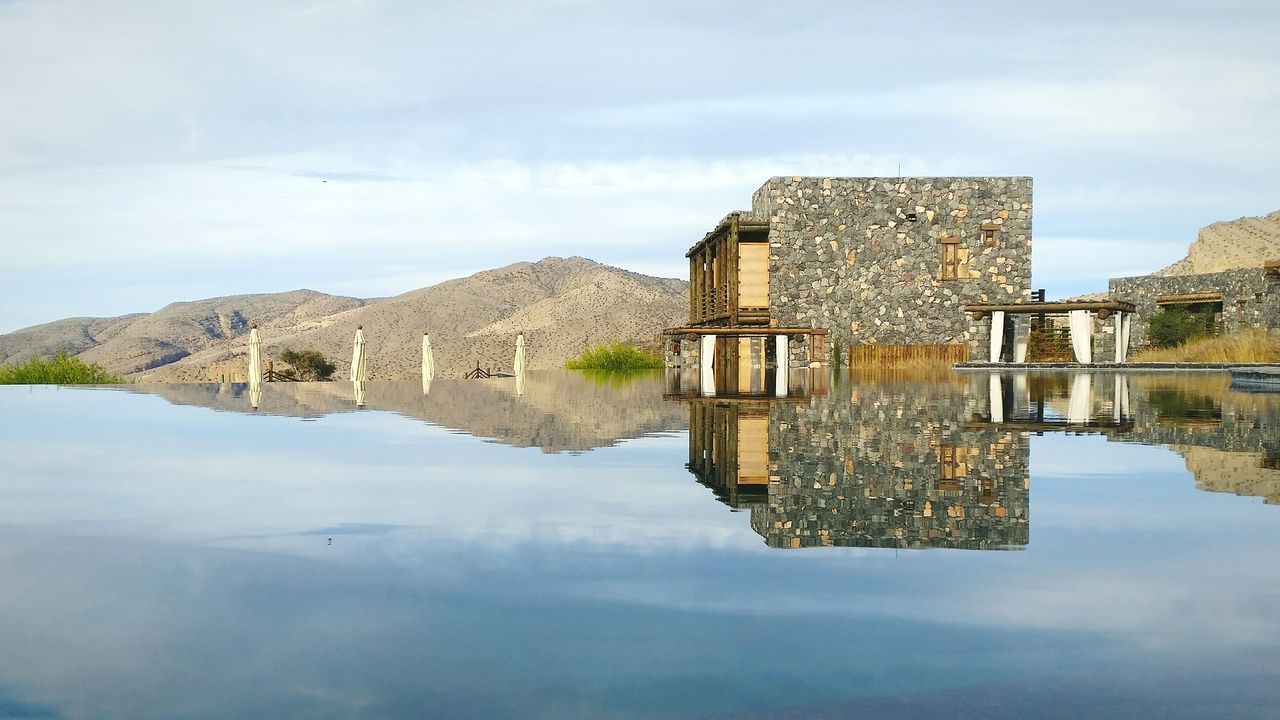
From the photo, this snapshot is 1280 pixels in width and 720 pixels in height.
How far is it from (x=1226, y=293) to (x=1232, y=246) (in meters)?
52.0

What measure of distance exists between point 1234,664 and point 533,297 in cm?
8808

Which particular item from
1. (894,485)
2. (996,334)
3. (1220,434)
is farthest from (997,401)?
(996,334)

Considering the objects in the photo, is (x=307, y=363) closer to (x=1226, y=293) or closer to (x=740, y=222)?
(x=740, y=222)

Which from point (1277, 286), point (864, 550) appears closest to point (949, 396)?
point (864, 550)

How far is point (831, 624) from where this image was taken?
2918 millimetres

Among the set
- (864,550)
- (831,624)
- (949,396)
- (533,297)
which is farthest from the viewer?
(533,297)

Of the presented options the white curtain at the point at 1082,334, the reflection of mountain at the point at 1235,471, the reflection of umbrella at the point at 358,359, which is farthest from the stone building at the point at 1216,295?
the reflection of mountain at the point at 1235,471

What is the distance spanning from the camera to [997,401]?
13.1 metres

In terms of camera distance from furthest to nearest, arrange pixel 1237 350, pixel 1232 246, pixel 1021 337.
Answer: pixel 1232 246, pixel 1021 337, pixel 1237 350

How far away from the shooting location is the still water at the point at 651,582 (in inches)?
95.8

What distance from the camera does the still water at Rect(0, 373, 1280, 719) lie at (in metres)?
2.43

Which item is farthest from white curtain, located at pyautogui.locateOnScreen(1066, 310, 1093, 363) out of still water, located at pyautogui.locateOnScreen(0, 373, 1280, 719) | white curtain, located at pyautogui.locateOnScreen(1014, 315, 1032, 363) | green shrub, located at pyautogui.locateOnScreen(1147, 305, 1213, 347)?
still water, located at pyautogui.locateOnScreen(0, 373, 1280, 719)

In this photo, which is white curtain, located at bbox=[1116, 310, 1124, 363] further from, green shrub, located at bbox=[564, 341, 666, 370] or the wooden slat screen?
green shrub, located at bbox=[564, 341, 666, 370]

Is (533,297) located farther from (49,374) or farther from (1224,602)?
(1224,602)
